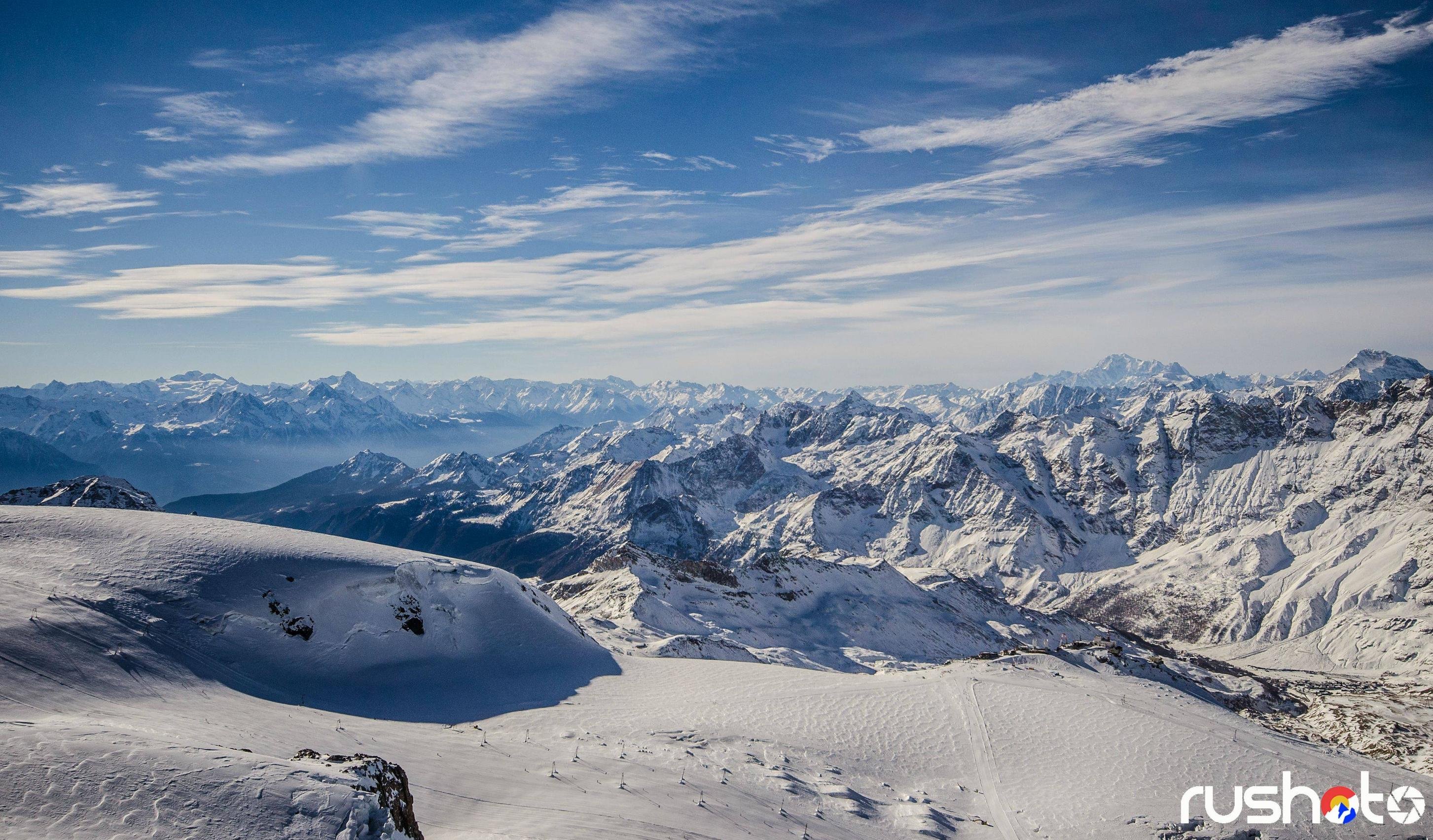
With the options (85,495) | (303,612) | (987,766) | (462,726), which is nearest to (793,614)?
(987,766)

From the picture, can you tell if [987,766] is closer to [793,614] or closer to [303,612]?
[303,612]

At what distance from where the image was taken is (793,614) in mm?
144500

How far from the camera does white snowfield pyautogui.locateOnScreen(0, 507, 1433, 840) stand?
15.4m

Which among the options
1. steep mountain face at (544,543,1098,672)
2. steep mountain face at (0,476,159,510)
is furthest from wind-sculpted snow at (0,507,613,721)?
steep mountain face at (0,476,159,510)

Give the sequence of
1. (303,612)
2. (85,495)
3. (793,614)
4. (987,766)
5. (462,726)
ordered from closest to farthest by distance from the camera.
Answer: (462,726) < (987,766) < (303,612) < (85,495) < (793,614)

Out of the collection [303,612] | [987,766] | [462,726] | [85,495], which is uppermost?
[85,495]

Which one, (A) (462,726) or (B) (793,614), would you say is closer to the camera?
(A) (462,726)

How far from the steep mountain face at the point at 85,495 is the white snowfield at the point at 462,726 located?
78231 mm

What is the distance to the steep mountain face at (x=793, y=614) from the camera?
107m

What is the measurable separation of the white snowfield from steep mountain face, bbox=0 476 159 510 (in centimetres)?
7823

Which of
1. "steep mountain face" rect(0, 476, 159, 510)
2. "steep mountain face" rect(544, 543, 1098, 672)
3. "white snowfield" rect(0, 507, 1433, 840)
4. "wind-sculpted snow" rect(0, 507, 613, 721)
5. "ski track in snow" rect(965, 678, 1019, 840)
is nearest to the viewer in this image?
"white snowfield" rect(0, 507, 1433, 840)

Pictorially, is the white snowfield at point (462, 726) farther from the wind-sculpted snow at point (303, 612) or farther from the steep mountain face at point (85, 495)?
the steep mountain face at point (85, 495)

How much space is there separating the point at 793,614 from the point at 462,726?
12014cm

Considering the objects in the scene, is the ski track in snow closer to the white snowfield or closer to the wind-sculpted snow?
the white snowfield
